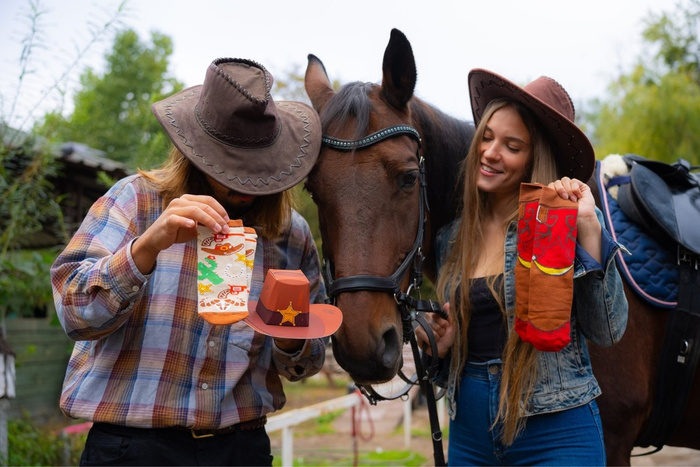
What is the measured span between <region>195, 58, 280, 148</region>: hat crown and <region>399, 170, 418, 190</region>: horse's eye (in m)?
0.54

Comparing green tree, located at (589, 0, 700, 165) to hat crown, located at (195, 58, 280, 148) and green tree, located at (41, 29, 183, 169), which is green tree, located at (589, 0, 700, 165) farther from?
green tree, located at (41, 29, 183, 169)

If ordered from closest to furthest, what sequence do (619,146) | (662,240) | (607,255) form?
1. (607,255)
2. (662,240)
3. (619,146)

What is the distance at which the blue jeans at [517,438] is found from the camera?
196cm

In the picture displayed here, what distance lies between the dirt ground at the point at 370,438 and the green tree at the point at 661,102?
732 cm

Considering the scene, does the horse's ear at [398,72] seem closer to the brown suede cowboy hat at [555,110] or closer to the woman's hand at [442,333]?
the brown suede cowboy hat at [555,110]

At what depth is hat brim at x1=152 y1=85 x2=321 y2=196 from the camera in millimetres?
1861

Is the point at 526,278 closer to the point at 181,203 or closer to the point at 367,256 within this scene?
the point at 367,256

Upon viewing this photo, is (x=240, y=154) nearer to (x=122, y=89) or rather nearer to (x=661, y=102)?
(x=661, y=102)

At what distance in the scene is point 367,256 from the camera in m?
2.06

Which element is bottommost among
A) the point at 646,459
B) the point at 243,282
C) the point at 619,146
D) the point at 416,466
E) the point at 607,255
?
the point at 416,466

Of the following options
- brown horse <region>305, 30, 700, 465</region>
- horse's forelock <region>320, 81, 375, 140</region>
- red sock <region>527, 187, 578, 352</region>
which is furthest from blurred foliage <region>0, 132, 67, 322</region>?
red sock <region>527, 187, 578, 352</region>

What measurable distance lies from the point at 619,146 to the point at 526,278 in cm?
1266

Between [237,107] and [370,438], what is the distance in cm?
646

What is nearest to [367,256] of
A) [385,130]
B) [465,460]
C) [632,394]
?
[385,130]
